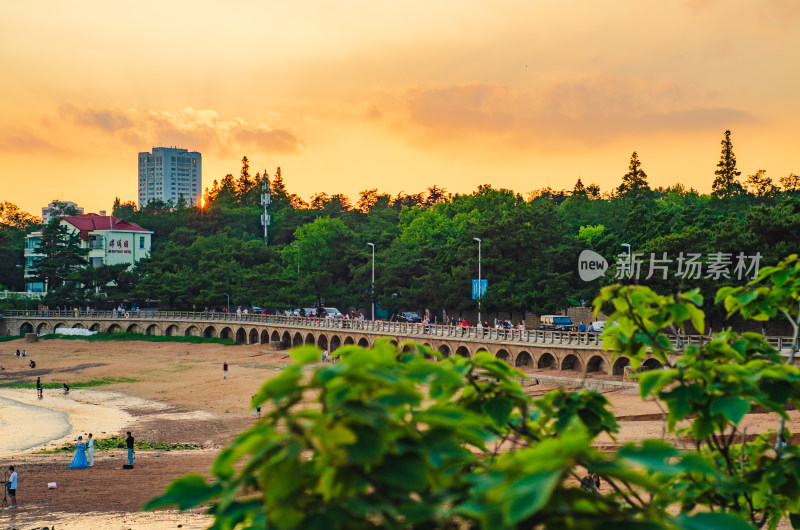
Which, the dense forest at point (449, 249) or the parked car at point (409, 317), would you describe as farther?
the parked car at point (409, 317)

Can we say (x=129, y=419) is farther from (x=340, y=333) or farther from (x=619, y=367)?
(x=340, y=333)

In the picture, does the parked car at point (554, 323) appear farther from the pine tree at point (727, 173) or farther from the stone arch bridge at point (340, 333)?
the pine tree at point (727, 173)

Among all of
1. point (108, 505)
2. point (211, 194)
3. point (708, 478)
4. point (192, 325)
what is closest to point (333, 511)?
point (708, 478)

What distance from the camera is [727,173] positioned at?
106938mm

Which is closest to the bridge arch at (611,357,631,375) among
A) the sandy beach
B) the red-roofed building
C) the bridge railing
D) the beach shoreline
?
the bridge railing

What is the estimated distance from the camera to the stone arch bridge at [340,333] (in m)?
52.8

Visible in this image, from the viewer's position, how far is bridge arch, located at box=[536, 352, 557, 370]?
5516 centimetres

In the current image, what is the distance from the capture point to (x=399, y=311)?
90188 mm

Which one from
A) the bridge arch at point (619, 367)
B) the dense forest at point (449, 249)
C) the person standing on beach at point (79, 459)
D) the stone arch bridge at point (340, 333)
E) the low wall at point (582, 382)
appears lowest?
the person standing on beach at point (79, 459)

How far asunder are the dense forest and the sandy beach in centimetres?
1100

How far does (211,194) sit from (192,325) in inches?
3900

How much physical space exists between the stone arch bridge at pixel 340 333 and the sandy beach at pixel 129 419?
3.78 m

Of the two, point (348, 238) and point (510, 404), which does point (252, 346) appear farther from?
point (510, 404)

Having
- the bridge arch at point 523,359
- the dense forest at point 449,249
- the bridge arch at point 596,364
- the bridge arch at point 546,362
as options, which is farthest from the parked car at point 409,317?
the bridge arch at point 596,364
